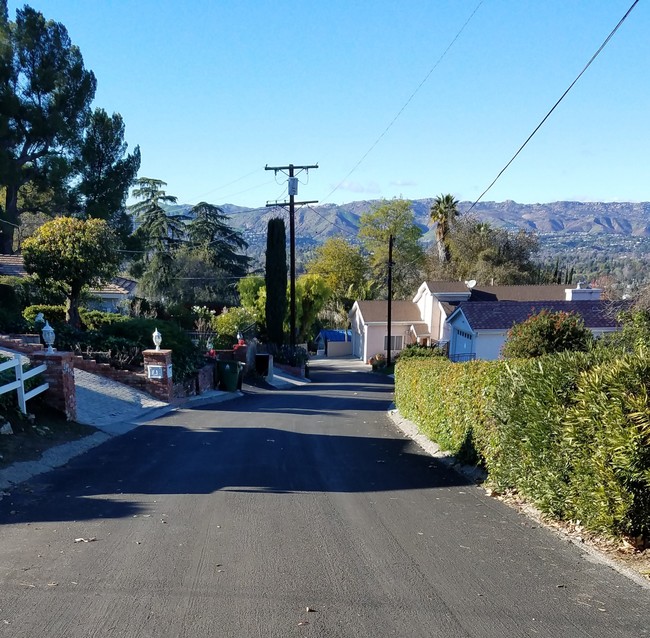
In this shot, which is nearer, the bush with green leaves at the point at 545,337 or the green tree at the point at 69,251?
the bush with green leaves at the point at 545,337

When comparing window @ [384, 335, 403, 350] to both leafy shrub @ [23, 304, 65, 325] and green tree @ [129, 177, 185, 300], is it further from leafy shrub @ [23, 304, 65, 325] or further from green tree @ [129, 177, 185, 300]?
leafy shrub @ [23, 304, 65, 325]

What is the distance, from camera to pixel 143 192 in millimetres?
58469

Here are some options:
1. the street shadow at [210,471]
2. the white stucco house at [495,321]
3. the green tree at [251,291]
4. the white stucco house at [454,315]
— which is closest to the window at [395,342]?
the white stucco house at [454,315]

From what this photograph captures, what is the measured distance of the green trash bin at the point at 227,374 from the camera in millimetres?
25344

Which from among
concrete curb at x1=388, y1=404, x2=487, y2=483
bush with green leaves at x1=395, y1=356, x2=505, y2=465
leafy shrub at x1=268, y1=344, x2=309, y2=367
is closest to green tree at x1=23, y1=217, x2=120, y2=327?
concrete curb at x1=388, y1=404, x2=487, y2=483

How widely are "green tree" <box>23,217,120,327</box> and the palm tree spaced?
171ft

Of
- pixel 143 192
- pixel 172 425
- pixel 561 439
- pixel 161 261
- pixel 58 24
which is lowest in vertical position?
pixel 172 425

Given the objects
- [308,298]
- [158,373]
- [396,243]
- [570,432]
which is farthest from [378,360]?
[570,432]

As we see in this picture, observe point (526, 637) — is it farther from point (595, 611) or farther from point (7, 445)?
point (7, 445)

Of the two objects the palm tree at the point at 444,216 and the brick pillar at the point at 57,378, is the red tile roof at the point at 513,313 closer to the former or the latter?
the brick pillar at the point at 57,378

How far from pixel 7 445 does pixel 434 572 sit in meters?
6.68

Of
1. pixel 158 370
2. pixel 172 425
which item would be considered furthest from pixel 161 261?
pixel 172 425

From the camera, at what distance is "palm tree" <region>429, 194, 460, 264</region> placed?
69.8 m

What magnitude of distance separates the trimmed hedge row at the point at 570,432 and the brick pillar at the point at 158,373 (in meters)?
10.3
